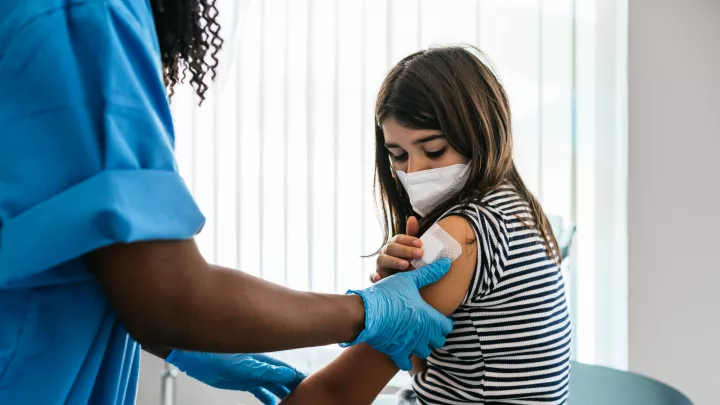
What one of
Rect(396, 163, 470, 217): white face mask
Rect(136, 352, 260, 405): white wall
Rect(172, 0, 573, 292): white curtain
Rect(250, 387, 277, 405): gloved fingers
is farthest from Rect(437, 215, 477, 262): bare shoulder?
Rect(136, 352, 260, 405): white wall

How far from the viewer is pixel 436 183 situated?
1.08m

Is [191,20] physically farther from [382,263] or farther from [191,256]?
[382,263]

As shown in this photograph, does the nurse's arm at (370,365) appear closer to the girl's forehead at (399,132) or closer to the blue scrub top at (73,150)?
the girl's forehead at (399,132)

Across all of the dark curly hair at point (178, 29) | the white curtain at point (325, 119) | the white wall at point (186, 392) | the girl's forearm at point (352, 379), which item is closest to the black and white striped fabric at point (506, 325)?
the girl's forearm at point (352, 379)

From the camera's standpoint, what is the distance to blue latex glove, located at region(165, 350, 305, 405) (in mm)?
1060

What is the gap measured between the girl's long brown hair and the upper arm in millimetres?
72

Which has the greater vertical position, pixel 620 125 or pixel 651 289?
pixel 620 125

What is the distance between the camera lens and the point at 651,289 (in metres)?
2.23

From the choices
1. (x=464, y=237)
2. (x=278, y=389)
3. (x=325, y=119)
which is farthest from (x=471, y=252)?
(x=325, y=119)

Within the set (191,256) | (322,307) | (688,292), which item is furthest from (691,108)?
(191,256)

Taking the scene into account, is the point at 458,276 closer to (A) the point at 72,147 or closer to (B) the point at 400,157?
(B) the point at 400,157

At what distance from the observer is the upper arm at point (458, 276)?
0.98 m

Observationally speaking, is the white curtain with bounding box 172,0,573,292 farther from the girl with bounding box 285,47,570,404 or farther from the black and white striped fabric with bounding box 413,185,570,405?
the black and white striped fabric with bounding box 413,185,570,405

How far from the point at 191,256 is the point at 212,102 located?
1.98 metres
